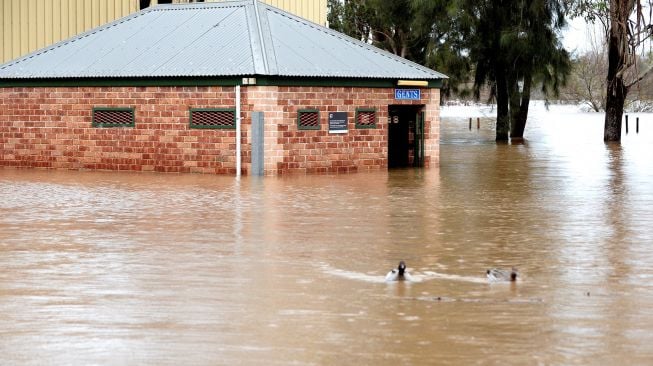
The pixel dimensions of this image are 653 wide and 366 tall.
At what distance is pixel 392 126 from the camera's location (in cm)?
3728

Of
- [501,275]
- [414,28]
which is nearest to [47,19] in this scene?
[414,28]

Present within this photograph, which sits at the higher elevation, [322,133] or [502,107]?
[502,107]

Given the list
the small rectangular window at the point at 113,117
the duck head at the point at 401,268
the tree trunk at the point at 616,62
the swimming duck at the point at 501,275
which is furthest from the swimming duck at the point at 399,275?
the tree trunk at the point at 616,62

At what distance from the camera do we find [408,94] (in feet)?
118

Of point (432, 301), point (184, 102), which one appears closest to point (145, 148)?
point (184, 102)

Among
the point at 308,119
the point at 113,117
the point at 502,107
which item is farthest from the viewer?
the point at 502,107

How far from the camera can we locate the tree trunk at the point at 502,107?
56.9 m

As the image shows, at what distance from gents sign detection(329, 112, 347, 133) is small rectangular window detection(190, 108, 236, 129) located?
275 centimetres

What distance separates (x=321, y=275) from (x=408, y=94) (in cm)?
2195

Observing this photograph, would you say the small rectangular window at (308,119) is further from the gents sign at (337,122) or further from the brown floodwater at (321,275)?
the brown floodwater at (321,275)

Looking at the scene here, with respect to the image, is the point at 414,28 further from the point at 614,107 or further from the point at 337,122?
the point at 337,122

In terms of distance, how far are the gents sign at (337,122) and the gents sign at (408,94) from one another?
83.5 inches

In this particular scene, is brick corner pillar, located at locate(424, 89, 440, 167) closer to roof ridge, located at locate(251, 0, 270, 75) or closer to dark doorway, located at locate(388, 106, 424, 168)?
dark doorway, located at locate(388, 106, 424, 168)

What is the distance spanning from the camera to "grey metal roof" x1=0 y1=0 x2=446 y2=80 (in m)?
33.2
